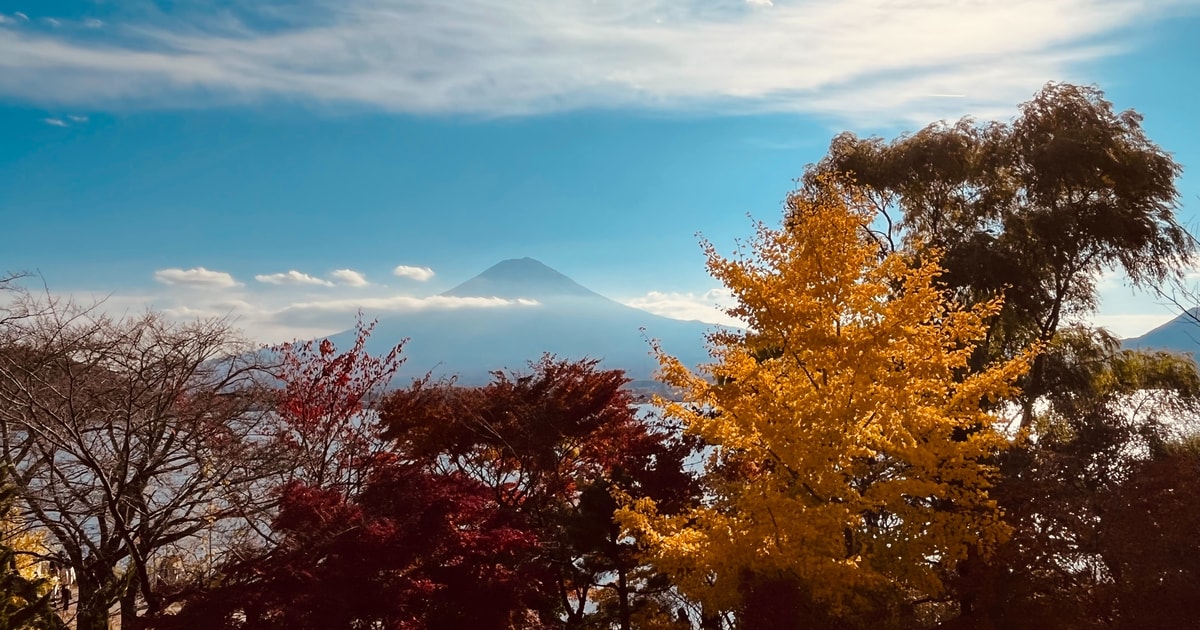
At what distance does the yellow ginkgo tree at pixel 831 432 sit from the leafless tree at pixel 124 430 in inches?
288

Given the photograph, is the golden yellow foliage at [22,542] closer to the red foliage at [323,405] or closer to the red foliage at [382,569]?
the red foliage at [323,405]

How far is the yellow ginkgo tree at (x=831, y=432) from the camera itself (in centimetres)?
916

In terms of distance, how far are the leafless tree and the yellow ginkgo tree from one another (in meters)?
7.30

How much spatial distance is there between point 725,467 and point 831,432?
4216 millimetres

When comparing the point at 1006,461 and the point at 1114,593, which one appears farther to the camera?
the point at 1006,461

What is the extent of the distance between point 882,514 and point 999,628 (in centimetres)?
215

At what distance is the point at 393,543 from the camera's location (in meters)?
9.15

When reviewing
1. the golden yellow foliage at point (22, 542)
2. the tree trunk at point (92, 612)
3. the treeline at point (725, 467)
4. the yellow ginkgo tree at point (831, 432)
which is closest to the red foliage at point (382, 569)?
the treeline at point (725, 467)

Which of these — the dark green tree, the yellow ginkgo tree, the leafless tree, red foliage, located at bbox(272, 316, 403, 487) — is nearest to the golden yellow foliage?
the leafless tree

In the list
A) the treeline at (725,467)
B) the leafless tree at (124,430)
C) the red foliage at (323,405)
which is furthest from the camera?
the red foliage at (323,405)

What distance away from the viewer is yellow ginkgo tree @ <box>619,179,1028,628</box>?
9.16 metres

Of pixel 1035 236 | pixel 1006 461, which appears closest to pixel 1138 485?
pixel 1006 461

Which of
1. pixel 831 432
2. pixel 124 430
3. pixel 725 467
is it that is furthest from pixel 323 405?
pixel 831 432

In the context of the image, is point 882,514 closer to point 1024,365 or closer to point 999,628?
point 999,628
